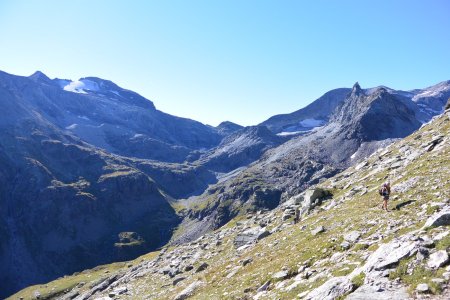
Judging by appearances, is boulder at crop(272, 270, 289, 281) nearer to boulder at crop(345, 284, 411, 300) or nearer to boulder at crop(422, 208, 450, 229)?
boulder at crop(345, 284, 411, 300)

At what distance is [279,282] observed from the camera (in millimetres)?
25172

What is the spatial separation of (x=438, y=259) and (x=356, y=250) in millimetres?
6990

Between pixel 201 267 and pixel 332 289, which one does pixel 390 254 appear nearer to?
pixel 332 289

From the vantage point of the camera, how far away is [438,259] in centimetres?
1658

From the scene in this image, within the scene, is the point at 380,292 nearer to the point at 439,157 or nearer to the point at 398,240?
the point at 398,240

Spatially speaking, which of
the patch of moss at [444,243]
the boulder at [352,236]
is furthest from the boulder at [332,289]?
the boulder at [352,236]

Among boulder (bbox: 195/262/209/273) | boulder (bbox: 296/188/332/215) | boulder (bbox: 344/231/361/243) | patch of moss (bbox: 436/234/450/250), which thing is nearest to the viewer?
patch of moss (bbox: 436/234/450/250)

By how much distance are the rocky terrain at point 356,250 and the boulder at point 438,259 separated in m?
0.04

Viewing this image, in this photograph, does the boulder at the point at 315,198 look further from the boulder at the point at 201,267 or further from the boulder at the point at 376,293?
the boulder at the point at 376,293

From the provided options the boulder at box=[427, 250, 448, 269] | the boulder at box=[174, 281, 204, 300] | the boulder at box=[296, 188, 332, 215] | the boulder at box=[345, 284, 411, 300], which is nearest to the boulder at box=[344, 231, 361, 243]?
the boulder at box=[345, 284, 411, 300]

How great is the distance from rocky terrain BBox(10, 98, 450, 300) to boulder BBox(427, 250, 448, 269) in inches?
1.6

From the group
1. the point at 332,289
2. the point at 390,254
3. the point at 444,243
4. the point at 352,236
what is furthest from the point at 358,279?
the point at 352,236

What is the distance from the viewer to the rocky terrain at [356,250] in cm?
1719

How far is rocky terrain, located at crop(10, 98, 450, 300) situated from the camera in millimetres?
17186
